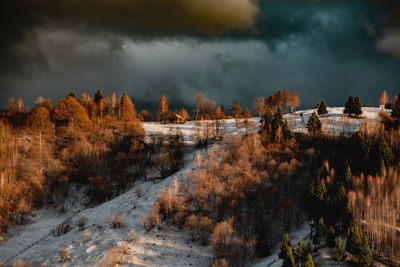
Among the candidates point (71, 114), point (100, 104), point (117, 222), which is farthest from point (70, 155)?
point (117, 222)

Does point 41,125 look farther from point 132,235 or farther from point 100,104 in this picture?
point 132,235

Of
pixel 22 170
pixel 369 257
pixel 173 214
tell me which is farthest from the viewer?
pixel 22 170

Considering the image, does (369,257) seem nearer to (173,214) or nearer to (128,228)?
(173,214)

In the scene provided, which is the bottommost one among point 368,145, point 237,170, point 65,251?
point 65,251

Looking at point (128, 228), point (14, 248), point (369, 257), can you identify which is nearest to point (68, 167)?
point (14, 248)

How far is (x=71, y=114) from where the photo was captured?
283ft

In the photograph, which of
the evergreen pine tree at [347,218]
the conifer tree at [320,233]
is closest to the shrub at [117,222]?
the conifer tree at [320,233]

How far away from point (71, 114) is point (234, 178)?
64.1 m

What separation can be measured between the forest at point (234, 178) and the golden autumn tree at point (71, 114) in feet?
1.20

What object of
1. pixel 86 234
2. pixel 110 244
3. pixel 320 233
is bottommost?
pixel 110 244

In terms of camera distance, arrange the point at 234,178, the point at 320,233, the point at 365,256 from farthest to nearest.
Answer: the point at 234,178 → the point at 320,233 → the point at 365,256

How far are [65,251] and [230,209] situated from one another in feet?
103

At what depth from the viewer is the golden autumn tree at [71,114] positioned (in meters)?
85.2

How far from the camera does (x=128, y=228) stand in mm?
43500
